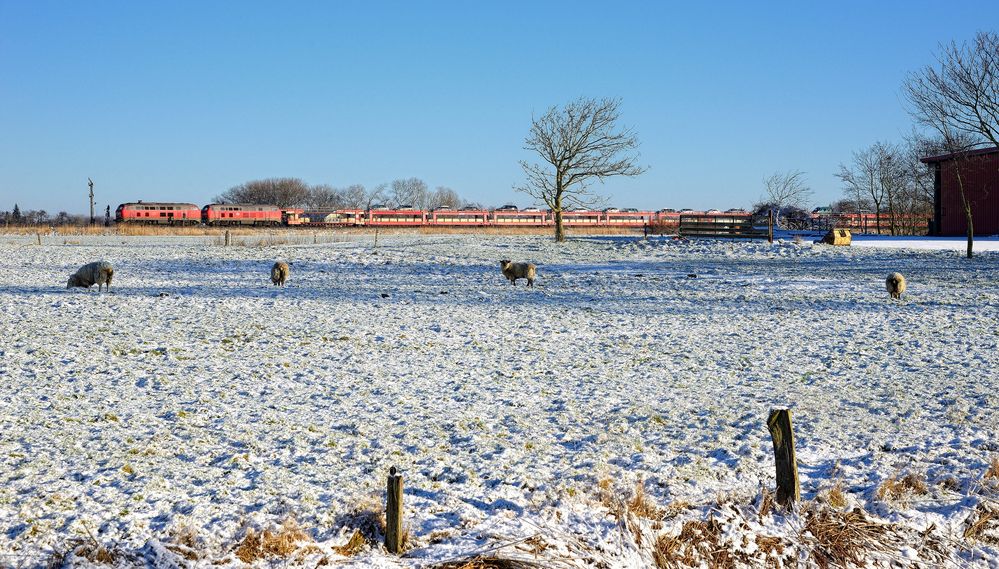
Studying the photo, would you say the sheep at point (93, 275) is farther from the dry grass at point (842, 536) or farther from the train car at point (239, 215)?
the train car at point (239, 215)

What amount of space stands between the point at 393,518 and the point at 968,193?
45483 millimetres

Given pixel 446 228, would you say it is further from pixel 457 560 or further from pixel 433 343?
pixel 457 560

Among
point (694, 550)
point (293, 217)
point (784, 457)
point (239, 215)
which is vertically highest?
point (239, 215)

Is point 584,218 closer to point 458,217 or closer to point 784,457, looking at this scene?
point 458,217

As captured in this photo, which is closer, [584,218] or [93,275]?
[93,275]

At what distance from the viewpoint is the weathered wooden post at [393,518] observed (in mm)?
4469

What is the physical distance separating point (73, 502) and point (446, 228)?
71454 millimetres

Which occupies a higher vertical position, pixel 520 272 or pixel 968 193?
pixel 968 193

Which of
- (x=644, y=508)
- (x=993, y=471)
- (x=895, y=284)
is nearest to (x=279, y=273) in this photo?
(x=895, y=284)

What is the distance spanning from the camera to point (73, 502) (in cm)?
498

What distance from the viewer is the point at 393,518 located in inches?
179

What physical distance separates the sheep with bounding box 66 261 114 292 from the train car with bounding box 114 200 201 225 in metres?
63.5

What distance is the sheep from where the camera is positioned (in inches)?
647

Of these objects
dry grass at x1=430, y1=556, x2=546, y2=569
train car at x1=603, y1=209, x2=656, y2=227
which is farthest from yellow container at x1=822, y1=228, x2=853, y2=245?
train car at x1=603, y1=209, x2=656, y2=227
